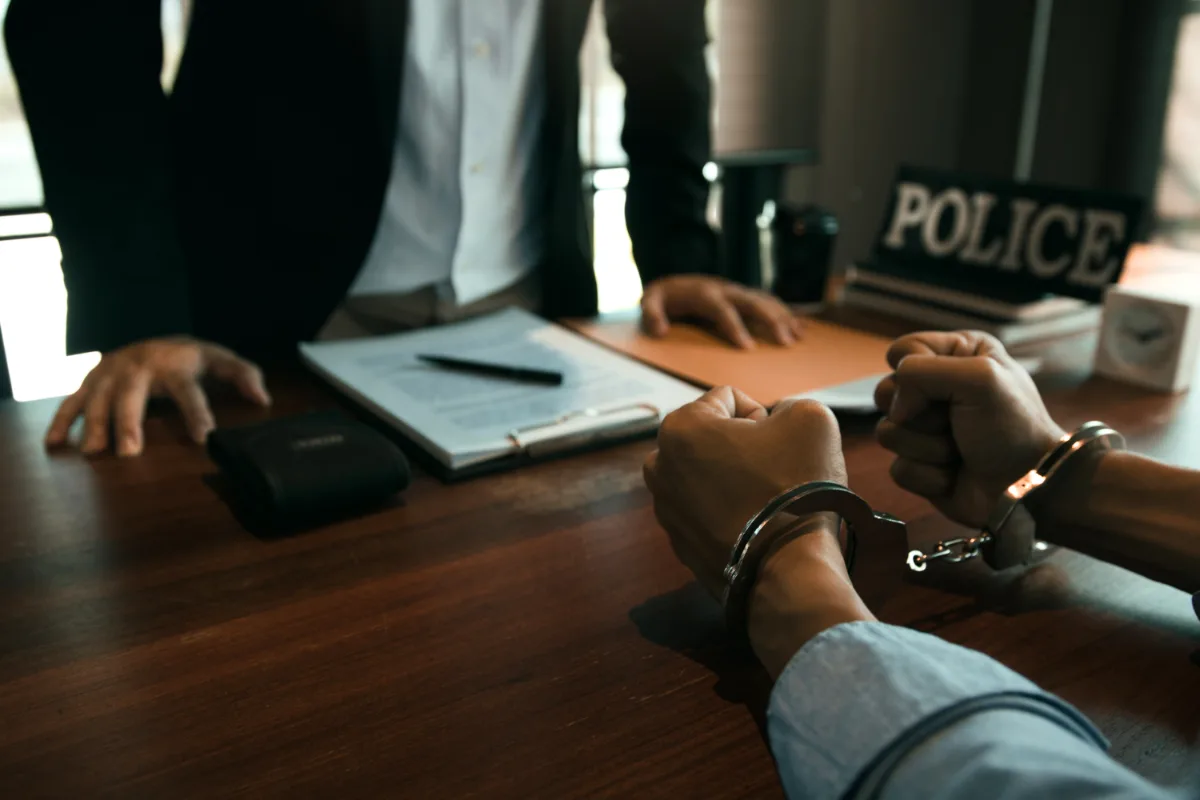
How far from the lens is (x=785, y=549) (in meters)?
0.56

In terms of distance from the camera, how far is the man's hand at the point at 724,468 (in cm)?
58

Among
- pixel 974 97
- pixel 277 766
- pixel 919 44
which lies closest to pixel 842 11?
pixel 919 44

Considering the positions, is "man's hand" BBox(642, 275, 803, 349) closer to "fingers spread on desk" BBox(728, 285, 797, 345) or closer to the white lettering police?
"fingers spread on desk" BBox(728, 285, 797, 345)

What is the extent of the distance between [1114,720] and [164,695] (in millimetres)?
548

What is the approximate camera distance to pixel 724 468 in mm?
601

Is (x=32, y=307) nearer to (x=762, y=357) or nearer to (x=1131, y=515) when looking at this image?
(x=762, y=357)

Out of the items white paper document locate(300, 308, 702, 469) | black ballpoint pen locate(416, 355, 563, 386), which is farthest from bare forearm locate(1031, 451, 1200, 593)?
black ballpoint pen locate(416, 355, 563, 386)

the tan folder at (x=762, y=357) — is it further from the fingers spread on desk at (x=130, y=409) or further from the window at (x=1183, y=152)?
the window at (x=1183, y=152)

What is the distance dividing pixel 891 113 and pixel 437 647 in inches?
114

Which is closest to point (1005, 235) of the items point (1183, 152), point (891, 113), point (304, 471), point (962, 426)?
point (962, 426)

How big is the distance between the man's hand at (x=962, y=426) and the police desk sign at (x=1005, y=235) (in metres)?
0.53

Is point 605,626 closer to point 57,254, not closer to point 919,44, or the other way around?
point 57,254

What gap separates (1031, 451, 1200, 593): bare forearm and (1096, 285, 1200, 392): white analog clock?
0.44m

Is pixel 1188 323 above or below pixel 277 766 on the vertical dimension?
above
